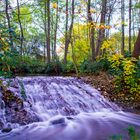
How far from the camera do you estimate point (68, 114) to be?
681 centimetres

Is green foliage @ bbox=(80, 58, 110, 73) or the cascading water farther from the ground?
green foliage @ bbox=(80, 58, 110, 73)

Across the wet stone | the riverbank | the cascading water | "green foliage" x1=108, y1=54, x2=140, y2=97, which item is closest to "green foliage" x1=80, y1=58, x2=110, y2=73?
the riverbank

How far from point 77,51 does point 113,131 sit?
20.2 m

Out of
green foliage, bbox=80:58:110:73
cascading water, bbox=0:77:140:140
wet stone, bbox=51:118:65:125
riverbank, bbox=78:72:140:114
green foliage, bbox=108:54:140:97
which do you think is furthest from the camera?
green foliage, bbox=80:58:110:73

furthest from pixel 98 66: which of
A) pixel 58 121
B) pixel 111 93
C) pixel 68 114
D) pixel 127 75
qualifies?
pixel 58 121

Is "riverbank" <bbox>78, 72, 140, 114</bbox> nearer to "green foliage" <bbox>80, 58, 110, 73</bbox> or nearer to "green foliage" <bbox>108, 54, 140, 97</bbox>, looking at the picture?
"green foliage" <bbox>108, 54, 140, 97</bbox>

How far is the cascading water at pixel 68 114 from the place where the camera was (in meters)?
5.31

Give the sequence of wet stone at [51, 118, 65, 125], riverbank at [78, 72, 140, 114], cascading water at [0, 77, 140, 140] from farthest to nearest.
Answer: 1. riverbank at [78, 72, 140, 114]
2. wet stone at [51, 118, 65, 125]
3. cascading water at [0, 77, 140, 140]

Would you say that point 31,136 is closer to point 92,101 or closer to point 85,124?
point 85,124

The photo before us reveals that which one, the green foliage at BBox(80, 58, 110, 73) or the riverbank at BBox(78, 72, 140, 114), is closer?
the riverbank at BBox(78, 72, 140, 114)

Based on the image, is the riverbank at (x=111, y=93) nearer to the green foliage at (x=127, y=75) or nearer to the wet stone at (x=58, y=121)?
the green foliage at (x=127, y=75)

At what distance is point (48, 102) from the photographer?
7133 millimetres

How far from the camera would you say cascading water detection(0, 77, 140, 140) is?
531 centimetres

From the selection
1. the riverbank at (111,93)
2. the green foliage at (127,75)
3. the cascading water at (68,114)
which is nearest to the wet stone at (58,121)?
the cascading water at (68,114)
